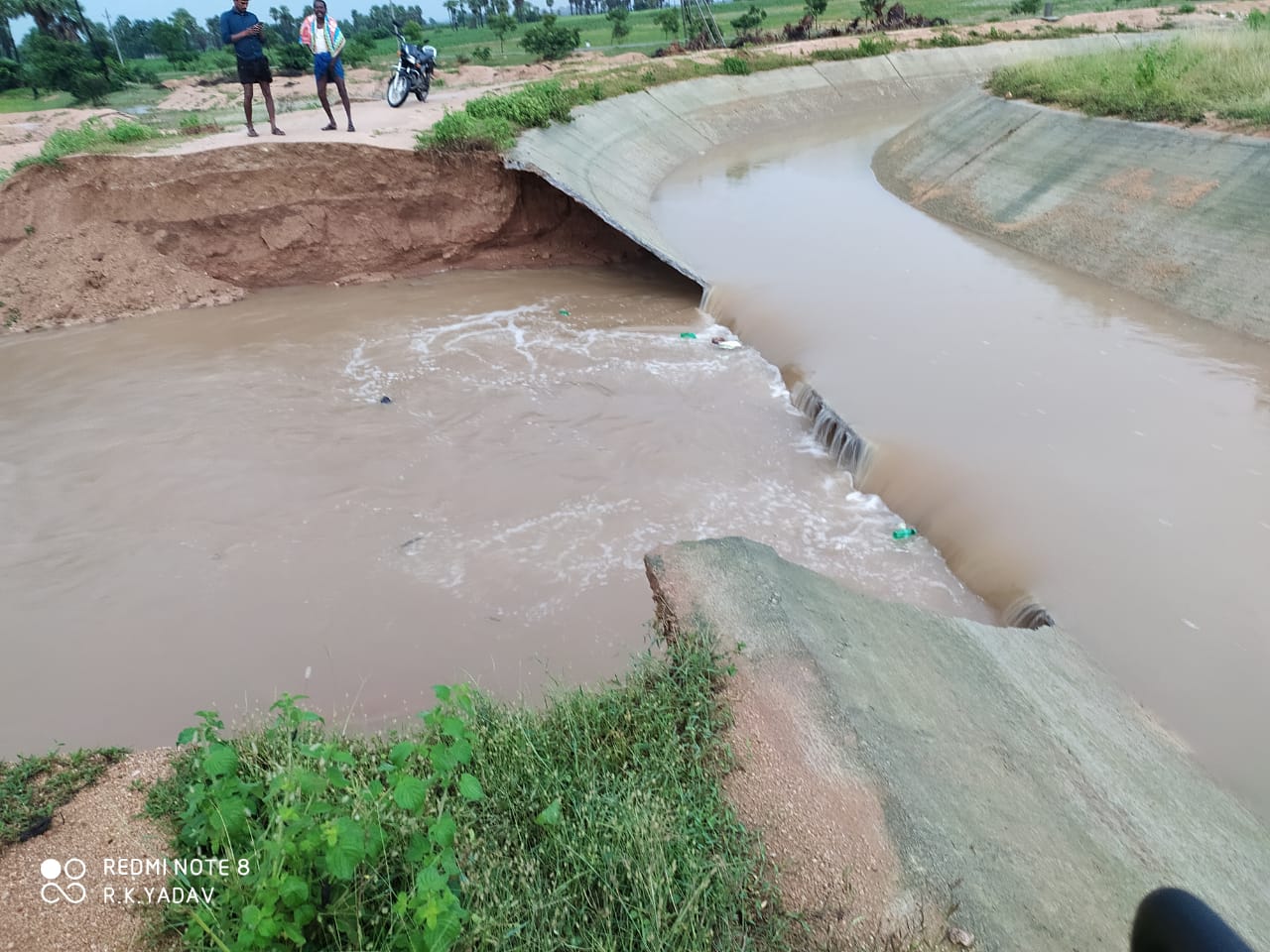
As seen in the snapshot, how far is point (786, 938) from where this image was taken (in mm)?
2551

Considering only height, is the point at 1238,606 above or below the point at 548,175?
below

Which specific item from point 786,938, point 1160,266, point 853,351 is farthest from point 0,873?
point 1160,266

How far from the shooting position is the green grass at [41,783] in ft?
9.27

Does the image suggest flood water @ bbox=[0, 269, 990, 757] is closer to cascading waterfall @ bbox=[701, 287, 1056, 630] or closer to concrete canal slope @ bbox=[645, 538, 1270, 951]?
cascading waterfall @ bbox=[701, 287, 1056, 630]

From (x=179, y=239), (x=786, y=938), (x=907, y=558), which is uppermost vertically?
(x=179, y=239)

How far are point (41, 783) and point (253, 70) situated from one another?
9.81m

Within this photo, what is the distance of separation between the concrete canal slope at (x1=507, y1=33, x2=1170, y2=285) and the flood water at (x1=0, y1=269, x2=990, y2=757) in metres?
2.80

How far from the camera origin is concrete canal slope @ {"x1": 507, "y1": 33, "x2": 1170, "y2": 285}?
11.5 m

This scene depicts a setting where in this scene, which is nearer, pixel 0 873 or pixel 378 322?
pixel 0 873

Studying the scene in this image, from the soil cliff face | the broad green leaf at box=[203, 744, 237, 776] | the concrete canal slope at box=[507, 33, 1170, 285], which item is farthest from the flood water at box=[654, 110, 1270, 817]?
the broad green leaf at box=[203, 744, 237, 776]

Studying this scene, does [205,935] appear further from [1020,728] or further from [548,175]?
[548,175]

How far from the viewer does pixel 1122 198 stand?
11.0 meters

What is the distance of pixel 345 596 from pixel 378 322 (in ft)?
17.7

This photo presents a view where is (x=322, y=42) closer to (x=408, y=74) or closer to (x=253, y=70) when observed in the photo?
(x=253, y=70)
